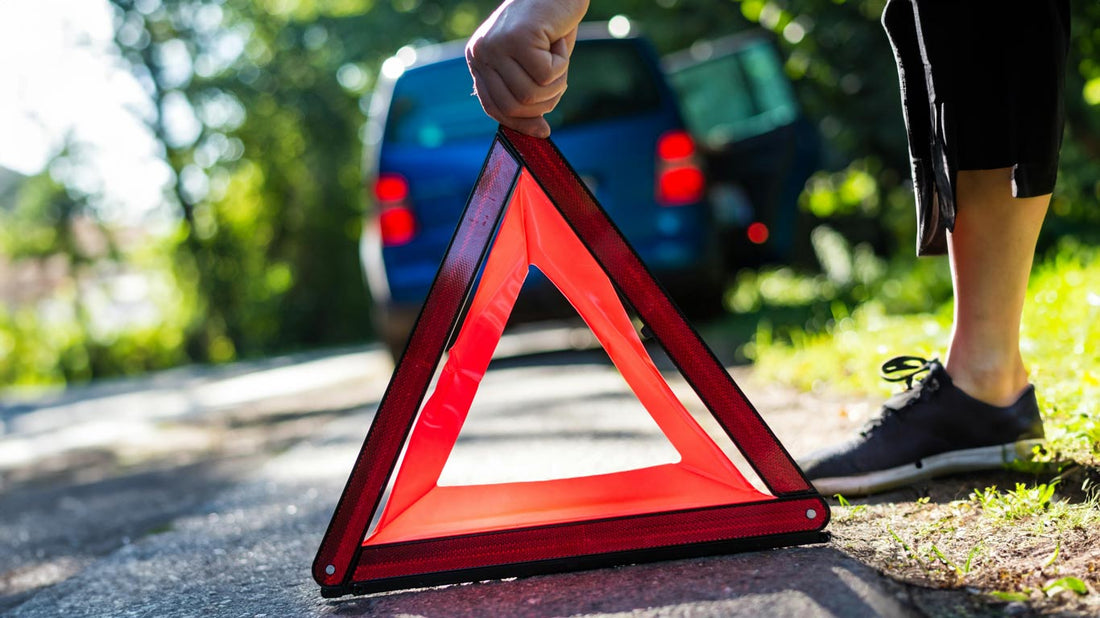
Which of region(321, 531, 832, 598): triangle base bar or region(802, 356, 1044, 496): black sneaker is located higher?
region(321, 531, 832, 598): triangle base bar

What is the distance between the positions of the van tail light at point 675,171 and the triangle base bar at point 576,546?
4.18m

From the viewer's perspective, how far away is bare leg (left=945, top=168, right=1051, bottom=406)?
2.11 meters

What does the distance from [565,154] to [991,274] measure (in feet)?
12.8

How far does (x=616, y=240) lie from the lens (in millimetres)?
1849

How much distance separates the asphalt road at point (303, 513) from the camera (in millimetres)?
1623

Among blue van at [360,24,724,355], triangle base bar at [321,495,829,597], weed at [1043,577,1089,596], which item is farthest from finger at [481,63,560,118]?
blue van at [360,24,724,355]

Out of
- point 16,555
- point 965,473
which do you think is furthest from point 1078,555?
point 16,555

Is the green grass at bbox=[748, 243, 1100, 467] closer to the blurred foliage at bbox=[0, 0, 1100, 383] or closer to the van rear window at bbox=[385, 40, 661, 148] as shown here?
the van rear window at bbox=[385, 40, 661, 148]

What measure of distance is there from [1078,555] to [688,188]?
4.34 meters

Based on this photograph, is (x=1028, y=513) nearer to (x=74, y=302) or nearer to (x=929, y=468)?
(x=929, y=468)

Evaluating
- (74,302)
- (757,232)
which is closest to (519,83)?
(757,232)

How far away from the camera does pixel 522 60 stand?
180 cm

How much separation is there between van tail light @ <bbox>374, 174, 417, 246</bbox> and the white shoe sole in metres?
3.96

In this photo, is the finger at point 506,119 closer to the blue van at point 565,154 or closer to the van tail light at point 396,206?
the blue van at point 565,154
